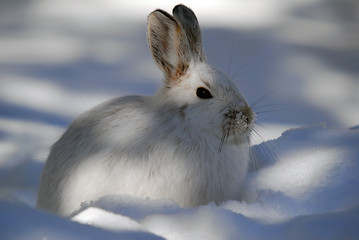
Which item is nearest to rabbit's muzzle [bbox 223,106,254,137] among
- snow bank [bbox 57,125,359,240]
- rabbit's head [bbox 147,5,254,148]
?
rabbit's head [bbox 147,5,254,148]

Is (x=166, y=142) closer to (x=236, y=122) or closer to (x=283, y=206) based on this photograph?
(x=236, y=122)

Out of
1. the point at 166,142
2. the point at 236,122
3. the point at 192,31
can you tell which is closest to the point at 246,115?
the point at 236,122

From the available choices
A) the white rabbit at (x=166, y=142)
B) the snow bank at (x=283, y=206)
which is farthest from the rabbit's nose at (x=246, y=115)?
the snow bank at (x=283, y=206)

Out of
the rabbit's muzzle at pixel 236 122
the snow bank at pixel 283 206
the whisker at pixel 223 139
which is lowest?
the snow bank at pixel 283 206

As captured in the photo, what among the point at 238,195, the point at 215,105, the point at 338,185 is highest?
the point at 215,105

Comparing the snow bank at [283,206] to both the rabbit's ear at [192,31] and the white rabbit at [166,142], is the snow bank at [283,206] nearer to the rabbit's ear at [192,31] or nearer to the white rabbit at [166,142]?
the white rabbit at [166,142]

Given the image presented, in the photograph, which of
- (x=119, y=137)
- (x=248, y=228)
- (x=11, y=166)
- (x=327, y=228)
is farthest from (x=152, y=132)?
(x=11, y=166)

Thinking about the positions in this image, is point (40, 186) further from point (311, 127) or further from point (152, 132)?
point (311, 127)

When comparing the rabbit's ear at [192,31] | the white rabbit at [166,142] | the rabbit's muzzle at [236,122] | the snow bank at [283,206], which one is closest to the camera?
the snow bank at [283,206]
